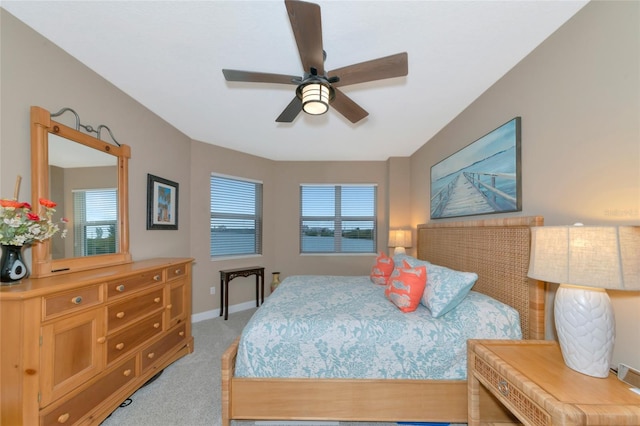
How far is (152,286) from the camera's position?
2.05 m

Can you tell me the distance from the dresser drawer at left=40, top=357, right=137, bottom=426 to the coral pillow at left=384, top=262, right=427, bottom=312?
208 cm

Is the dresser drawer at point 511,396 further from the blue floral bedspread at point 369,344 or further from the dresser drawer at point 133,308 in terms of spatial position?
the dresser drawer at point 133,308

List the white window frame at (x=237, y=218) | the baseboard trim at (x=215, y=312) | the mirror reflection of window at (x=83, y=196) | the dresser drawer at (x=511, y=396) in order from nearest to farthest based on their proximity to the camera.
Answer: the dresser drawer at (x=511, y=396) < the mirror reflection of window at (x=83, y=196) < the baseboard trim at (x=215, y=312) < the white window frame at (x=237, y=218)

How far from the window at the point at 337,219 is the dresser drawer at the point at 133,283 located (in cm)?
270

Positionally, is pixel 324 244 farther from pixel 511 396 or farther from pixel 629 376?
pixel 629 376

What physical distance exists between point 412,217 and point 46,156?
406 centimetres

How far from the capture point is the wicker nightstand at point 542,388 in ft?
2.95

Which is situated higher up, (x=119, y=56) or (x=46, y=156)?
(x=119, y=56)

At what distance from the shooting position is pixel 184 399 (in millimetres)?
1891

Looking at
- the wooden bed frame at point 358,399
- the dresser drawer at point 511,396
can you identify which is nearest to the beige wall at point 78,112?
the wooden bed frame at point 358,399

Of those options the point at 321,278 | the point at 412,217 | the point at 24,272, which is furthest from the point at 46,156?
the point at 412,217

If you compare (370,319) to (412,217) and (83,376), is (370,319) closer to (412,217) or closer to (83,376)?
(83,376)

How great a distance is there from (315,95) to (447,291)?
5.21ft

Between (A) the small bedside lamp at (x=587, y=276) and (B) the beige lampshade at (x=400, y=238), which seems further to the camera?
(B) the beige lampshade at (x=400, y=238)
